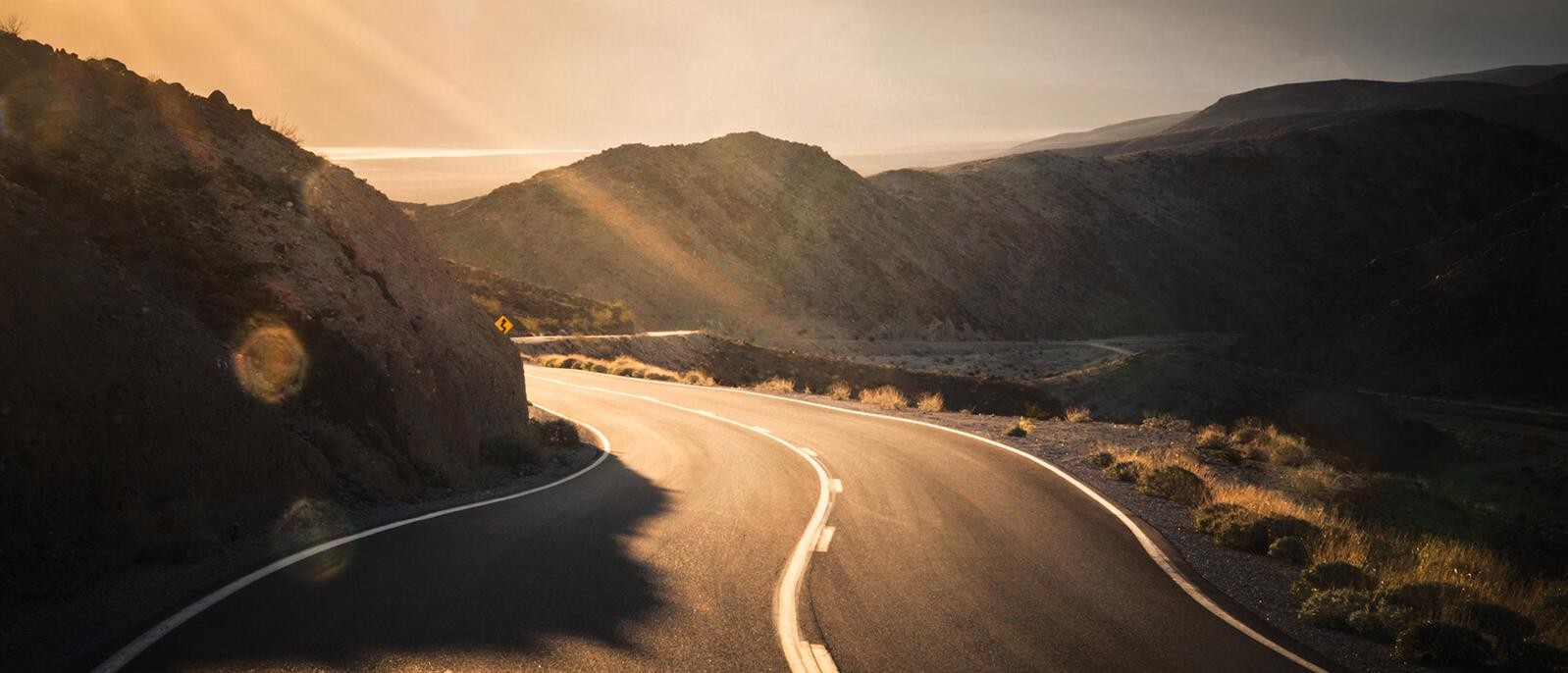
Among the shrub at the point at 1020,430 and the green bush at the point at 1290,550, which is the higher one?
the green bush at the point at 1290,550

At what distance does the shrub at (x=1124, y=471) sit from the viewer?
15375 millimetres

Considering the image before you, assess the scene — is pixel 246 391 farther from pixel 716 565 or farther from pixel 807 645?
pixel 807 645

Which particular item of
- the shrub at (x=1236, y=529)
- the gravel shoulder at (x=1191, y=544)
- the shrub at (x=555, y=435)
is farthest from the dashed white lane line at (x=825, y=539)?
the shrub at (x=555, y=435)

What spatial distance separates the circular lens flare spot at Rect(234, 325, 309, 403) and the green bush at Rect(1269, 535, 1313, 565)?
11.3 meters

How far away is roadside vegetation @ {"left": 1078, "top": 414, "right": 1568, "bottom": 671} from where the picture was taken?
700cm

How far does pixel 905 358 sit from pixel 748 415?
42650 millimetres

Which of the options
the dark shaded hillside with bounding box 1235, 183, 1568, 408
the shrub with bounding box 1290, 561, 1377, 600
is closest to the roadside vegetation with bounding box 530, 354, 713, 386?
the shrub with bounding box 1290, 561, 1377, 600

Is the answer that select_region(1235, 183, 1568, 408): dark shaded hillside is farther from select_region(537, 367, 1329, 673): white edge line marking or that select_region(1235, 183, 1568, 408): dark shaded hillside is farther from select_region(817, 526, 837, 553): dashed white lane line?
select_region(817, 526, 837, 553): dashed white lane line

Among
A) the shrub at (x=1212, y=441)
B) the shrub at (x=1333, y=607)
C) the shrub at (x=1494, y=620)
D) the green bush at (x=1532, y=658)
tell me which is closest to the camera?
the green bush at (x=1532, y=658)

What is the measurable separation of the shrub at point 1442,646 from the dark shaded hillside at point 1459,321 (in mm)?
56233

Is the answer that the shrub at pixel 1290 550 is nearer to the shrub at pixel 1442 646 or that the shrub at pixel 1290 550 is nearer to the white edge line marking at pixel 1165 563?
the white edge line marking at pixel 1165 563

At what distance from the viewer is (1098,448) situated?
61.6ft

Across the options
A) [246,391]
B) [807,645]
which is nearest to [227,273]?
[246,391]

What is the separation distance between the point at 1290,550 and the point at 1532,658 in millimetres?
3301
